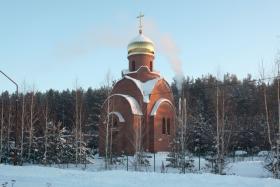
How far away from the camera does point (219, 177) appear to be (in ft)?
49.0

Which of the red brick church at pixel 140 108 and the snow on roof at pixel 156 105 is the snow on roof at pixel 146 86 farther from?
the snow on roof at pixel 156 105

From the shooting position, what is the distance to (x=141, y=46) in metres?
38.4

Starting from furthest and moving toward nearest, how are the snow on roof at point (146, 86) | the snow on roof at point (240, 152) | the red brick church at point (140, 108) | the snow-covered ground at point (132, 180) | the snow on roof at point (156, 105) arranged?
the snow on roof at point (240, 152) < the snow on roof at point (146, 86) < the snow on roof at point (156, 105) < the red brick church at point (140, 108) < the snow-covered ground at point (132, 180)

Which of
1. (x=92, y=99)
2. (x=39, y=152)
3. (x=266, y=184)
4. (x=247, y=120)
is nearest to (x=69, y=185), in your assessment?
(x=266, y=184)

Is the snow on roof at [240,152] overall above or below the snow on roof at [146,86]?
below

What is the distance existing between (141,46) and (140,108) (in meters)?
5.67

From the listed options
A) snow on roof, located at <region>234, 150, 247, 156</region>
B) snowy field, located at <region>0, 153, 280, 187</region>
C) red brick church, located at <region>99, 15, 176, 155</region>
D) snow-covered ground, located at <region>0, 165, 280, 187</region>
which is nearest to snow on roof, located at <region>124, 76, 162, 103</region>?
red brick church, located at <region>99, 15, 176, 155</region>

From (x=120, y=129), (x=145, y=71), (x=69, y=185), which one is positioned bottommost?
(x=69, y=185)

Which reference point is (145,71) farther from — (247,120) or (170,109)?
(247,120)

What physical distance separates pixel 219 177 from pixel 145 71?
78.9 ft

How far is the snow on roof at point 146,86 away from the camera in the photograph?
36.7m

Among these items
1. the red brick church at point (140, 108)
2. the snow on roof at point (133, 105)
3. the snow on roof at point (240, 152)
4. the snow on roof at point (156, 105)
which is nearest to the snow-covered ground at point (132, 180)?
the red brick church at point (140, 108)

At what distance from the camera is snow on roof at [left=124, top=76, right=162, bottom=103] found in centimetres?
3672

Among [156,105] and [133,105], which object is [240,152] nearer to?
[156,105]
